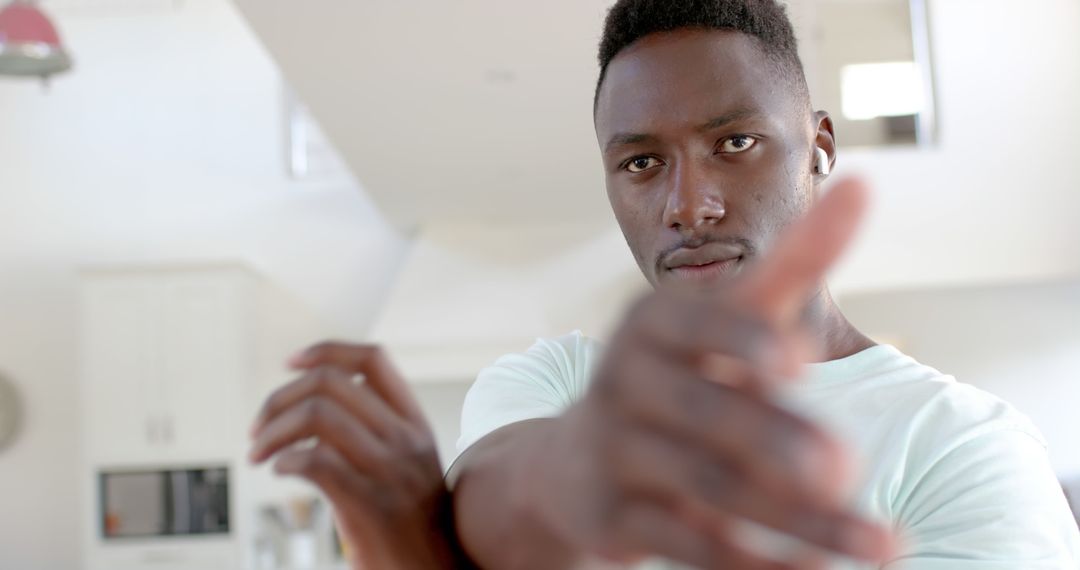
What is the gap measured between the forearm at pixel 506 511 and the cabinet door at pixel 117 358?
692 cm

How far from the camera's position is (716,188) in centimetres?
106

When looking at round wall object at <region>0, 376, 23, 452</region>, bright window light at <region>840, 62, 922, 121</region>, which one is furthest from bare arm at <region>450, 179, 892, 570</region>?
round wall object at <region>0, 376, 23, 452</region>

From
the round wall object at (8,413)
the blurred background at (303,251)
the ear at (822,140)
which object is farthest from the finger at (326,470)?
the round wall object at (8,413)

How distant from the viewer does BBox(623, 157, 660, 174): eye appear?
1100 millimetres

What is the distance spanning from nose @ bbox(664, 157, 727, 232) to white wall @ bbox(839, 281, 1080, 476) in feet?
→ 22.9

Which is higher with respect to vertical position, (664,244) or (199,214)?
(199,214)

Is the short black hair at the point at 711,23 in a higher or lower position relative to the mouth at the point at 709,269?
higher

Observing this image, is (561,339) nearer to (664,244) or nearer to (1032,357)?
(664,244)

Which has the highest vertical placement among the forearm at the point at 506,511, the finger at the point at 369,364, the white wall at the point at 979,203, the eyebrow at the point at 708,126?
the white wall at the point at 979,203

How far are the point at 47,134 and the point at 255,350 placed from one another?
198 centimetres

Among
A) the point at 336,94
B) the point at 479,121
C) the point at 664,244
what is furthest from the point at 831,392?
the point at 479,121

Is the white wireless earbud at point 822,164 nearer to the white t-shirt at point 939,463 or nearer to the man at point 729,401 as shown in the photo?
the man at point 729,401

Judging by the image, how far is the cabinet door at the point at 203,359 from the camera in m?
7.28

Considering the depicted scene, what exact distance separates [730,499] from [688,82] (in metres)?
0.70
